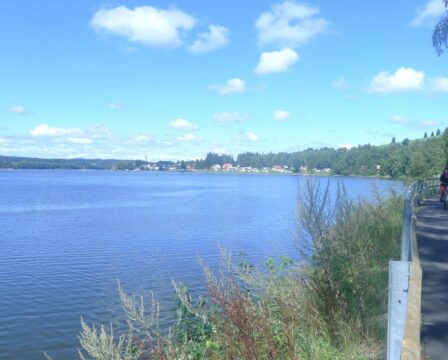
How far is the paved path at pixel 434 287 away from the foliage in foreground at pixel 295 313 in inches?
22.0

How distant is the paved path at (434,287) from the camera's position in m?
5.30

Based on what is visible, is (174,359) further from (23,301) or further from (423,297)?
(23,301)

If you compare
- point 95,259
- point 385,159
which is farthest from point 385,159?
point 95,259

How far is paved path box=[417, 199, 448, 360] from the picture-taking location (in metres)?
5.30

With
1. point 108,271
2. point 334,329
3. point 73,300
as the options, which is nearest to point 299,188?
point 334,329

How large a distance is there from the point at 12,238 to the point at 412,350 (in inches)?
1073

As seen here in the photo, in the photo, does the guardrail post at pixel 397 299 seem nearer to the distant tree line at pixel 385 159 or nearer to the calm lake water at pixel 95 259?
the calm lake water at pixel 95 259

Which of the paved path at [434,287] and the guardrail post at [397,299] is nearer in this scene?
the guardrail post at [397,299]

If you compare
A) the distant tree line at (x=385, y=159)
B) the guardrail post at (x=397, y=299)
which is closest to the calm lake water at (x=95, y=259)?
the guardrail post at (x=397, y=299)

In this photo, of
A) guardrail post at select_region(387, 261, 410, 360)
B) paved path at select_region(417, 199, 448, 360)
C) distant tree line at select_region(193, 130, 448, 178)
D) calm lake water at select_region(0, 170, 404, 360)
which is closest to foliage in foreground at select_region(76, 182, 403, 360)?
paved path at select_region(417, 199, 448, 360)

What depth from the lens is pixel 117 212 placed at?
4369 cm

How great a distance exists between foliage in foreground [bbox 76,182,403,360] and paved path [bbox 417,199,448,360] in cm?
56

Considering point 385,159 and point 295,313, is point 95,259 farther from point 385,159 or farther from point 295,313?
point 385,159

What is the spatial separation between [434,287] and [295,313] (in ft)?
11.0
